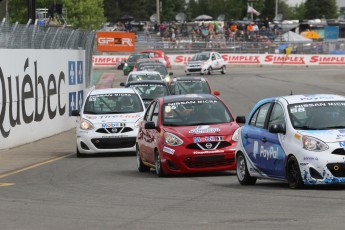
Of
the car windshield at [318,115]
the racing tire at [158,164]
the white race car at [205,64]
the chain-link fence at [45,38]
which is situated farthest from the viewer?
the white race car at [205,64]

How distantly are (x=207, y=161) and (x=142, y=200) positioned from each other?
3788 millimetres

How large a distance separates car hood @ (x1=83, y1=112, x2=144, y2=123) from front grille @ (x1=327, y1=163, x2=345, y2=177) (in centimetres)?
992

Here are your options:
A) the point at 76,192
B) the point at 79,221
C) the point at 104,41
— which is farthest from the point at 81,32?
the point at 104,41

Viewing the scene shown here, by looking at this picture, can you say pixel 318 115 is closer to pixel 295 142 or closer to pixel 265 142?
Answer: pixel 295 142

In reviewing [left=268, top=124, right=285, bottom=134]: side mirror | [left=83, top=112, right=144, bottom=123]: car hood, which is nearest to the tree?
[left=83, top=112, right=144, bottom=123]: car hood

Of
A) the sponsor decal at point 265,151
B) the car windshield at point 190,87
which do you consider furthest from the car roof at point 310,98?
the car windshield at point 190,87

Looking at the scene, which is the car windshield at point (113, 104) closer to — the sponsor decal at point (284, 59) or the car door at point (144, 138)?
the car door at point (144, 138)

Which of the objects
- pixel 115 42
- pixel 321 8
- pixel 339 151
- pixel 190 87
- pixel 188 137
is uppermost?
pixel 339 151

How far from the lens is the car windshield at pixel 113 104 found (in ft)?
75.8

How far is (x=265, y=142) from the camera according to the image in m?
14.0

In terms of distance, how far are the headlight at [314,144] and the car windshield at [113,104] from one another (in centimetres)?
1046

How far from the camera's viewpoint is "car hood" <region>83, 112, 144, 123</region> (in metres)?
22.2

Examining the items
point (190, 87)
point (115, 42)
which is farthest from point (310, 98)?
point (115, 42)

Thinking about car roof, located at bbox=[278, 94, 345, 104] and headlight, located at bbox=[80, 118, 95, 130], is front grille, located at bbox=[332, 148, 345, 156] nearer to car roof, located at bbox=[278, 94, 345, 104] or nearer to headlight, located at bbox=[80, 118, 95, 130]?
car roof, located at bbox=[278, 94, 345, 104]
